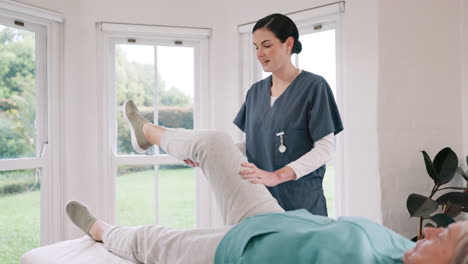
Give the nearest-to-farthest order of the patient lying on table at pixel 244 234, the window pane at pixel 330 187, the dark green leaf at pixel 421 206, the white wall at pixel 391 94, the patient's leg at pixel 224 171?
the patient lying on table at pixel 244 234, the patient's leg at pixel 224 171, the dark green leaf at pixel 421 206, the white wall at pixel 391 94, the window pane at pixel 330 187

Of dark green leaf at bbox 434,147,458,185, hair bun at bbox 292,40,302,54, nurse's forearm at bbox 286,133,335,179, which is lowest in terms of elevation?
dark green leaf at bbox 434,147,458,185

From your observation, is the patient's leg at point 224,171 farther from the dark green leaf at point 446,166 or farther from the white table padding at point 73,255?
the dark green leaf at point 446,166

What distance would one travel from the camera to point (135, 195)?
11.3 ft

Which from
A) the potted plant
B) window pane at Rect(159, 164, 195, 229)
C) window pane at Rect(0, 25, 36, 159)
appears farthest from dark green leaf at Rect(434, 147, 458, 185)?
window pane at Rect(0, 25, 36, 159)

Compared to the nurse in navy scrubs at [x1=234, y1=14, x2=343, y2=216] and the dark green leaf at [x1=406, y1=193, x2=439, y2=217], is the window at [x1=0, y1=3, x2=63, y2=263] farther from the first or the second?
the dark green leaf at [x1=406, y1=193, x2=439, y2=217]

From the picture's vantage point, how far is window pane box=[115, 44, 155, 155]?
3.28 metres

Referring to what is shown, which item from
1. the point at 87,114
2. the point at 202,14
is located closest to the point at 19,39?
the point at 87,114

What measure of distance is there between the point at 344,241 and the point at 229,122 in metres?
2.25

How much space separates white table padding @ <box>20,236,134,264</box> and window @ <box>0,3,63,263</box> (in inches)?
46.7

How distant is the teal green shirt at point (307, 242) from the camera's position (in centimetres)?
108

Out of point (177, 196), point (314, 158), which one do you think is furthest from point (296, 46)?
point (177, 196)

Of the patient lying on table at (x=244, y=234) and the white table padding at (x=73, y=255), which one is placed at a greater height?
the patient lying on table at (x=244, y=234)

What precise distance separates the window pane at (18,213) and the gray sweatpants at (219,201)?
134 centimetres

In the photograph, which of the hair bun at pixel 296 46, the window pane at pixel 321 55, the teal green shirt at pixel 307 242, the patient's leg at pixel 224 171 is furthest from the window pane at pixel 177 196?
the teal green shirt at pixel 307 242
